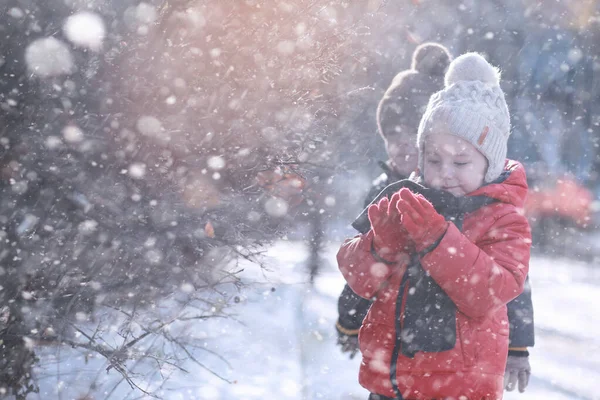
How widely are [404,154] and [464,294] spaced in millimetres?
1808

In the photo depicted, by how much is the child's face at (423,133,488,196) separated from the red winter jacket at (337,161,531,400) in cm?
8

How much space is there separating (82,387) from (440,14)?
703 inches

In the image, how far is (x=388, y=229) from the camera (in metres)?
2.61

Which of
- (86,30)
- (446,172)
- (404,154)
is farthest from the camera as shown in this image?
(404,154)

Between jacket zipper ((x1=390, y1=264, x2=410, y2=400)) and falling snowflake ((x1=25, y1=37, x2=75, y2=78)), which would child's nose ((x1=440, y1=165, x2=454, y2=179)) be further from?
falling snowflake ((x1=25, y1=37, x2=75, y2=78))

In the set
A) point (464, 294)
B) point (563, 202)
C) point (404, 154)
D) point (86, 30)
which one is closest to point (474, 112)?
point (464, 294)

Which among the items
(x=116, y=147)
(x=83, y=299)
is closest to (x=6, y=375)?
(x=83, y=299)

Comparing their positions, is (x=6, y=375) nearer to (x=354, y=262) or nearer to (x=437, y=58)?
(x=354, y=262)

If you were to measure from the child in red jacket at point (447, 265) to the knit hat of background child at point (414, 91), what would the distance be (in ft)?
4.82

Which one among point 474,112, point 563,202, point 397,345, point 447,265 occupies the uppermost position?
point 563,202

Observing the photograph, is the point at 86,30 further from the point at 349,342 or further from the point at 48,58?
the point at 349,342

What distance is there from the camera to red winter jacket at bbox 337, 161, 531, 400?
2.45m

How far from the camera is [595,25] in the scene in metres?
23.3

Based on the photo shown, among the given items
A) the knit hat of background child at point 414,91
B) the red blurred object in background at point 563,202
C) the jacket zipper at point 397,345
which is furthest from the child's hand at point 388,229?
the red blurred object in background at point 563,202
